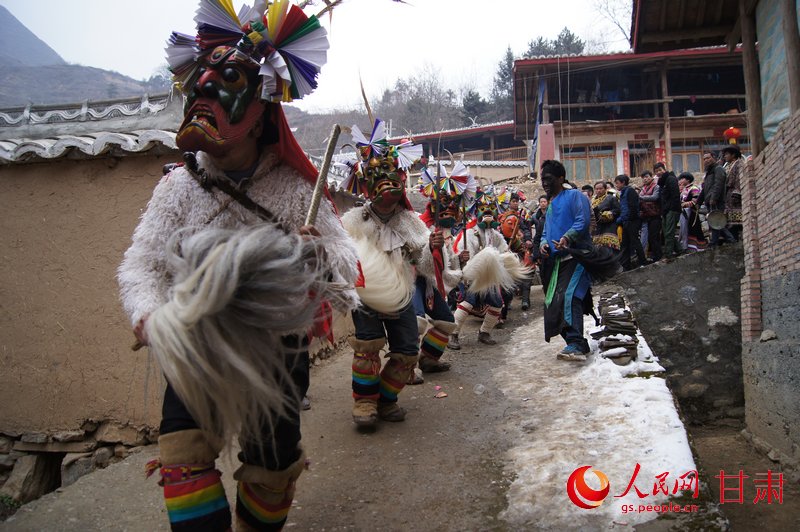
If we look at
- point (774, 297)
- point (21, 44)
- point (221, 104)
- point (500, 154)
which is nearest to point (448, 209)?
point (774, 297)

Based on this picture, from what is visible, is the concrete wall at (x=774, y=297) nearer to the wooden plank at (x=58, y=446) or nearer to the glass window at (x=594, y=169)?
the wooden plank at (x=58, y=446)

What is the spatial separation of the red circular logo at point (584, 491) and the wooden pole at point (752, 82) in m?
4.47

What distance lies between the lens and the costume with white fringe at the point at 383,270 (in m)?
4.12

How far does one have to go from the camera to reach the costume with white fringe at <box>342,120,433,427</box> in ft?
13.5

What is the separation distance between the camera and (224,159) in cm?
239

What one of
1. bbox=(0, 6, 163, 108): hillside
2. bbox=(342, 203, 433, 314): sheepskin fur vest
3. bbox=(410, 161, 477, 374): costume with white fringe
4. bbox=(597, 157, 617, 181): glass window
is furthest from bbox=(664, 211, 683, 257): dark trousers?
bbox=(0, 6, 163, 108): hillside

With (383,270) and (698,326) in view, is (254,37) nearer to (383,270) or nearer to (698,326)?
(383,270)

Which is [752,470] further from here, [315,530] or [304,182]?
[304,182]

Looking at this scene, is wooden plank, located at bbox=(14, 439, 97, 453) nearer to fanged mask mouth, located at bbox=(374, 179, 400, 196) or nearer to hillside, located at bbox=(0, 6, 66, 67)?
fanged mask mouth, located at bbox=(374, 179, 400, 196)

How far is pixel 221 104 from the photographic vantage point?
227 centimetres

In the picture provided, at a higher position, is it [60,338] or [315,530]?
[60,338]

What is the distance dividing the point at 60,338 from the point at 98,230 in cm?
104

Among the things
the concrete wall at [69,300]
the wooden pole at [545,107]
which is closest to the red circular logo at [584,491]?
the concrete wall at [69,300]

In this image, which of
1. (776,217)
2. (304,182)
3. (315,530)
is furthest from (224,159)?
(776,217)
